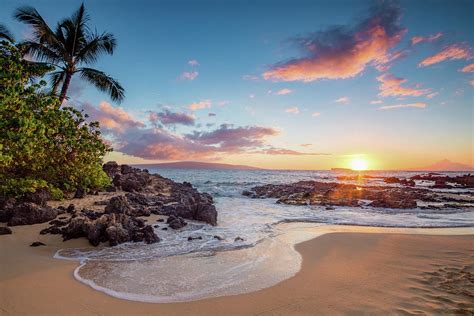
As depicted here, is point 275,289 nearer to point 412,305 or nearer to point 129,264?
point 412,305

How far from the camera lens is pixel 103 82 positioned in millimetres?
19000

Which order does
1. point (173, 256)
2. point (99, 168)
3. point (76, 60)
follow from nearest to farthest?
point (173, 256), point (99, 168), point (76, 60)

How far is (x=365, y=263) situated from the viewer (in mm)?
6789

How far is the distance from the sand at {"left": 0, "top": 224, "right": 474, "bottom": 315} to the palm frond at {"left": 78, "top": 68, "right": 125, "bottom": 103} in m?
13.5

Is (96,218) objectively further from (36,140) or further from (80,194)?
(80,194)

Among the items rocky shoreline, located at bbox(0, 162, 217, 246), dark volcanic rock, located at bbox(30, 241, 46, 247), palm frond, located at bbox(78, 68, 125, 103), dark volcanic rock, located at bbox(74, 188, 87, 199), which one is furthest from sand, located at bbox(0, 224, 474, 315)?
palm frond, located at bbox(78, 68, 125, 103)

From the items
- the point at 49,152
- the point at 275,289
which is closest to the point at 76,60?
the point at 49,152

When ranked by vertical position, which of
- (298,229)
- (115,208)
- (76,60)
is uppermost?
(76,60)

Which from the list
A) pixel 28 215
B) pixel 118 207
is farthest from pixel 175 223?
pixel 28 215

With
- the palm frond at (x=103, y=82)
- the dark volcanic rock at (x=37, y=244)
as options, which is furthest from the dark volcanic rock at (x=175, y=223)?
the palm frond at (x=103, y=82)

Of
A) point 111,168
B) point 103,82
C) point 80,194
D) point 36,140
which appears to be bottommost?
point 80,194

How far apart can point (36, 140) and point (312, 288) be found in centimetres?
989

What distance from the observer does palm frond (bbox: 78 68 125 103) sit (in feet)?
60.3

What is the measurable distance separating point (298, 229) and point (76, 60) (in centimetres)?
1761
